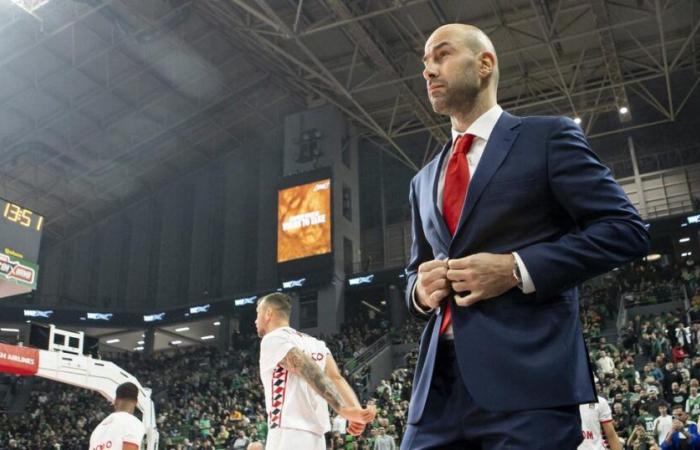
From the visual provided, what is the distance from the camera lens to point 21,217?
18031 mm

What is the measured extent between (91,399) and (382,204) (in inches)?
617

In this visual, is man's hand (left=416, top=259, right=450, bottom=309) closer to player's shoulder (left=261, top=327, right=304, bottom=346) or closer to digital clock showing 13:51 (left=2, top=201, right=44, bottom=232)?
player's shoulder (left=261, top=327, right=304, bottom=346)

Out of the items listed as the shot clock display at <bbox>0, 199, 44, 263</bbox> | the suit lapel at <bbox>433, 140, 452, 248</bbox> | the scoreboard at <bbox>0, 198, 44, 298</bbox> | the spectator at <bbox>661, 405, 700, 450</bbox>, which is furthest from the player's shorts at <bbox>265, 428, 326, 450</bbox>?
the shot clock display at <bbox>0, 199, 44, 263</bbox>

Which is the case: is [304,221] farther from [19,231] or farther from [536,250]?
[536,250]

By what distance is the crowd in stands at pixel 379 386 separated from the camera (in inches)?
581

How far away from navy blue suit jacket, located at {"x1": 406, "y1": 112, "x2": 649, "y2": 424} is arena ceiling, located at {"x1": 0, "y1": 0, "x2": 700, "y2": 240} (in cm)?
2036

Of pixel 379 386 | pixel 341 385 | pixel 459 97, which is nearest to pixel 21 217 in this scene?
pixel 379 386

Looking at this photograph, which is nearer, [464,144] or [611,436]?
[464,144]

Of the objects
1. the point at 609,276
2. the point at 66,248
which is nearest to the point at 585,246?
the point at 609,276

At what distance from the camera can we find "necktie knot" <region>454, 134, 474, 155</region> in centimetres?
218

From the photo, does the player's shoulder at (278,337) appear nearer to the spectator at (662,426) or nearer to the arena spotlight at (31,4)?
the spectator at (662,426)

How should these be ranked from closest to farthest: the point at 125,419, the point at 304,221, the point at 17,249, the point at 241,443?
the point at 125,419
the point at 17,249
the point at 241,443
the point at 304,221

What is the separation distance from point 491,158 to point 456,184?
133 millimetres

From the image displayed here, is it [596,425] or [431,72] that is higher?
[431,72]
